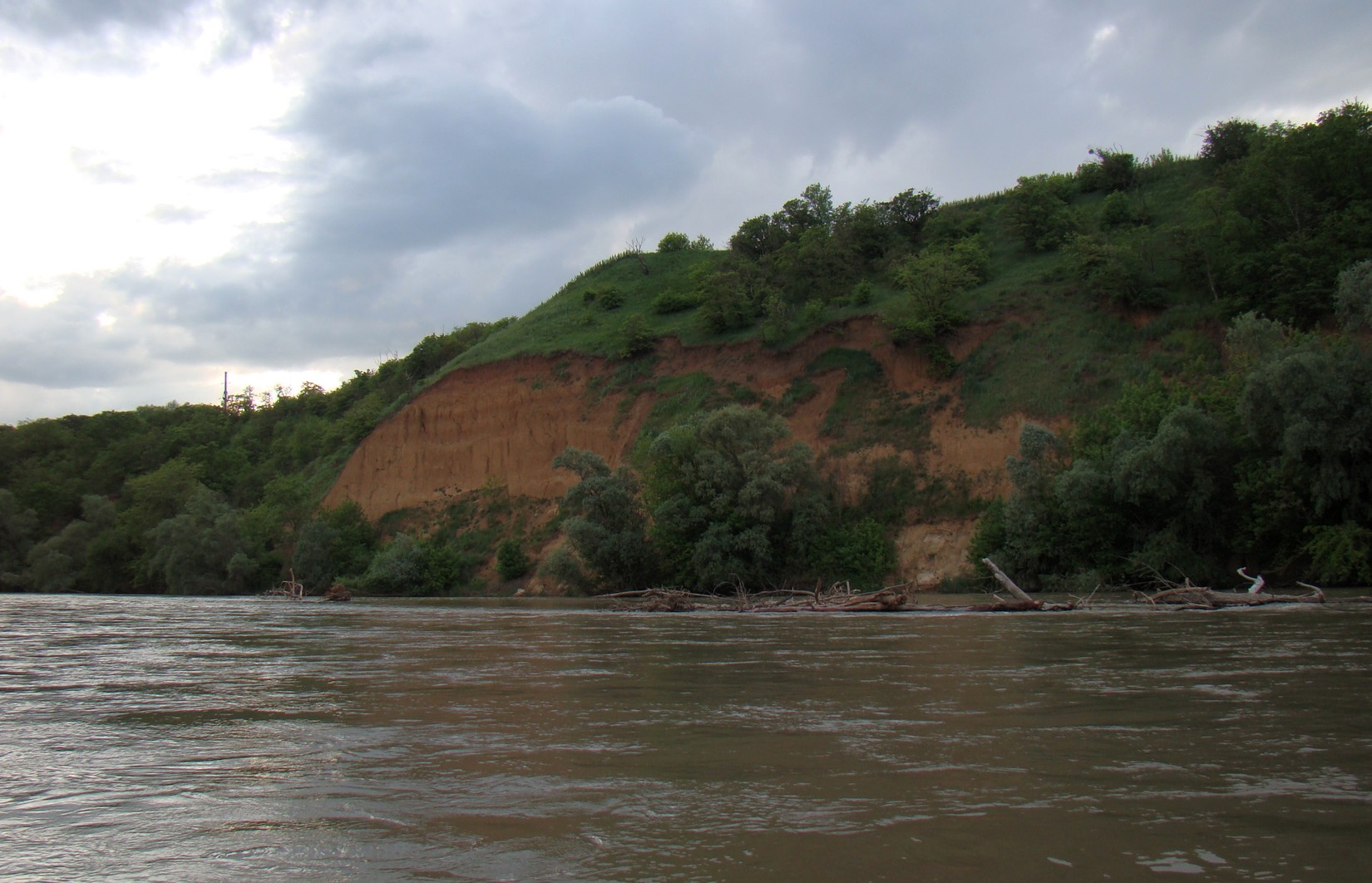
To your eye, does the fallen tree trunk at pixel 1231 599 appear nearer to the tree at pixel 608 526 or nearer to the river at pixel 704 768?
the river at pixel 704 768

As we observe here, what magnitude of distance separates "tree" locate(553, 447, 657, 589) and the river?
27.2 meters

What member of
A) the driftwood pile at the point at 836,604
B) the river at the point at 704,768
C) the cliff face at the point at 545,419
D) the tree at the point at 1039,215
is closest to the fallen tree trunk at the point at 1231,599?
the driftwood pile at the point at 836,604

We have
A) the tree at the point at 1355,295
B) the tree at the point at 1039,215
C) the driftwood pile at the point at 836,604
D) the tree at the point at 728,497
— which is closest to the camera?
the driftwood pile at the point at 836,604

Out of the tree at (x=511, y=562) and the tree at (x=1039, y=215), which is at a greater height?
the tree at (x=1039, y=215)

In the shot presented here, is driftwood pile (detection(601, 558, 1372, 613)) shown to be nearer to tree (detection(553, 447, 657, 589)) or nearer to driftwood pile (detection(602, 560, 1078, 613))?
driftwood pile (detection(602, 560, 1078, 613))

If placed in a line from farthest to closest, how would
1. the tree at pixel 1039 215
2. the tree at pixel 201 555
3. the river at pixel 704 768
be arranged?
the tree at pixel 201 555 → the tree at pixel 1039 215 → the river at pixel 704 768

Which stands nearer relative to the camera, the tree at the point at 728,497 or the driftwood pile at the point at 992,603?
the driftwood pile at the point at 992,603

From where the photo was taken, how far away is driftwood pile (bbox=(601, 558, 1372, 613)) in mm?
21016

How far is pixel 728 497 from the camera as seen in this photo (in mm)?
36812

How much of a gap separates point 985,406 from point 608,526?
19.3 metres

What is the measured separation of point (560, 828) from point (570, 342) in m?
57.6

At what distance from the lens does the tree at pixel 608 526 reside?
38688 mm

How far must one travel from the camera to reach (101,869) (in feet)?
11.8

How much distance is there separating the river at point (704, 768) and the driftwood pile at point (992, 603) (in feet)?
33.1
